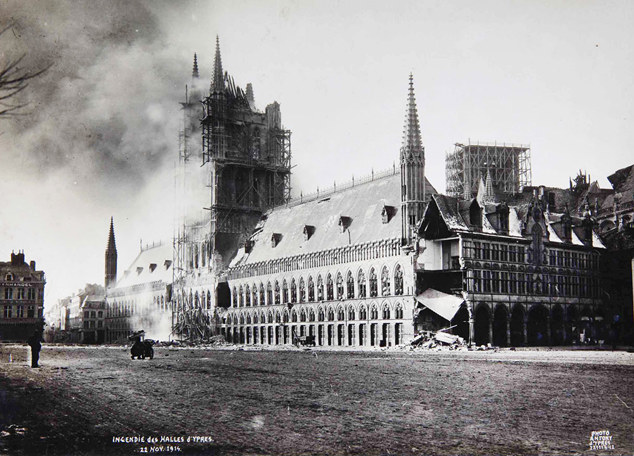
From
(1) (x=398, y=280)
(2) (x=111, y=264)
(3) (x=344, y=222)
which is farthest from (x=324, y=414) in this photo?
(2) (x=111, y=264)

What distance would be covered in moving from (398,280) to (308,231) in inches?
802

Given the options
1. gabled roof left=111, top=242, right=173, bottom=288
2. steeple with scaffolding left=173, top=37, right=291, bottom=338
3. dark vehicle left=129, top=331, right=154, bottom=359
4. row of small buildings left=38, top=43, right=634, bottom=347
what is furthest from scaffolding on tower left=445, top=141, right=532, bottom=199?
dark vehicle left=129, top=331, right=154, bottom=359

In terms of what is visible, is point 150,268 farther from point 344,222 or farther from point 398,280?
point 398,280

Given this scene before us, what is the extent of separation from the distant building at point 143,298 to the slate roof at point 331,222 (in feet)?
79.0

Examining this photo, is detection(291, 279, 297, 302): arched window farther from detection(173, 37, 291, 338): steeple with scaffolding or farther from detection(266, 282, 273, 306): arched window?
detection(173, 37, 291, 338): steeple with scaffolding

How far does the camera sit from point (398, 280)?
6334 centimetres

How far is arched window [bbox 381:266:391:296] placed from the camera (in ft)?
212

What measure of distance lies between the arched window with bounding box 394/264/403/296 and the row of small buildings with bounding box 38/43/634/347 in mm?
149

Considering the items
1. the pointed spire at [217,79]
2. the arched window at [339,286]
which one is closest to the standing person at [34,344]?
the arched window at [339,286]

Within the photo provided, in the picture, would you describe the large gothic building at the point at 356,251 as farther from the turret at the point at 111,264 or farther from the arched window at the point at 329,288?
the turret at the point at 111,264

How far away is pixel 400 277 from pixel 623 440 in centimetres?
5115

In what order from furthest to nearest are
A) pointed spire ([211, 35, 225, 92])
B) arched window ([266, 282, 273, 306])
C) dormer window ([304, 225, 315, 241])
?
pointed spire ([211, 35, 225, 92])
arched window ([266, 282, 273, 306])
dormer window ([304, 225, 315, 241])

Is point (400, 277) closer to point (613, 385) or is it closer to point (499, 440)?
point (613, 385)

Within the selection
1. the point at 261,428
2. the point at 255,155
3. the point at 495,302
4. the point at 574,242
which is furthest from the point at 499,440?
the point at 255,155
